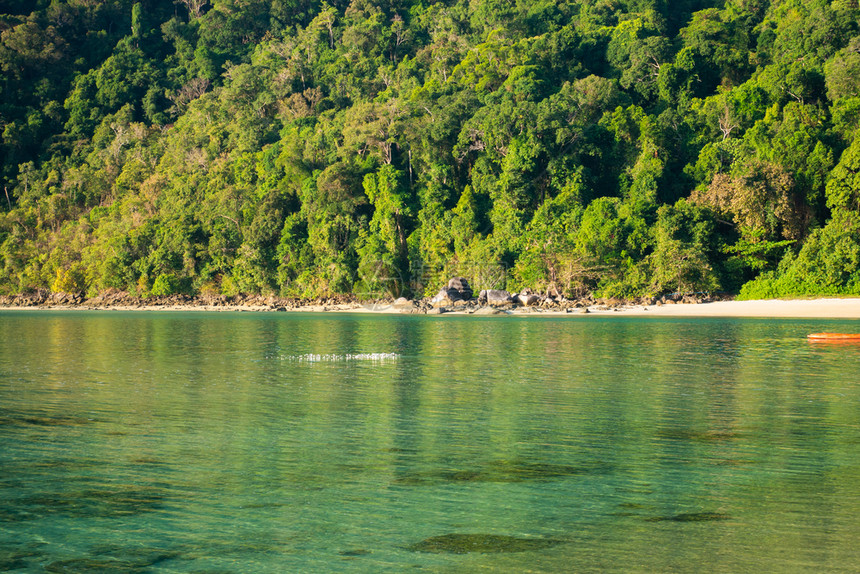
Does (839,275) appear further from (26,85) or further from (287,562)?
(26,85)

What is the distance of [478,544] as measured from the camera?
5.96 m

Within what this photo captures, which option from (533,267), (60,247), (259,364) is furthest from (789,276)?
(60,247)

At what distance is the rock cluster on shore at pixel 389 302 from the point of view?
46250mm

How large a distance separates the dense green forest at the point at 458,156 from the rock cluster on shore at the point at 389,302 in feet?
2.97

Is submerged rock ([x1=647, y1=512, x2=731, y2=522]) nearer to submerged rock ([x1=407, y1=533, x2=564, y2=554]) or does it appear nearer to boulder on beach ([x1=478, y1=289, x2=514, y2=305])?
submerged rock ([x1=407, y1=533, x2=564, y2=554])

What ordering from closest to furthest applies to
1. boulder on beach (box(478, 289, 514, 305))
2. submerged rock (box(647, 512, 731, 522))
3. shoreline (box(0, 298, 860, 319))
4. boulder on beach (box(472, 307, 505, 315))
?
submerged rock (box(647, 512, 731, 522)) → shoreline (box(0, 298, 860, 319)) → boulder on beach (box(472, 307, 505, 315)) → boulder on beach (box(478, 289, 514, 305))

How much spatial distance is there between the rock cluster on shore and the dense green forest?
0.90 metres

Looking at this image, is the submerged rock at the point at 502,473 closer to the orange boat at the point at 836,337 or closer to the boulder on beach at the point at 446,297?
the orange boat at the point at 836,337

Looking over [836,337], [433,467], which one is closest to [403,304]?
[836,337]

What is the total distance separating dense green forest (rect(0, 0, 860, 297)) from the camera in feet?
152

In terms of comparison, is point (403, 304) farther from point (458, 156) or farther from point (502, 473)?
point (502, 473)

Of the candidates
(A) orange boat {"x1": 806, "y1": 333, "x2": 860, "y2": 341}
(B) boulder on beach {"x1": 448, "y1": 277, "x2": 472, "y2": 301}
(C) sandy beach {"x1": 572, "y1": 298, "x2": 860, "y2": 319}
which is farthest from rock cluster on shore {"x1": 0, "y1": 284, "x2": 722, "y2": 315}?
(A) orange boat {"x1": 806, "y1": 333, "x2": 860, "y2": 341}

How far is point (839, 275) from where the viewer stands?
40562mm

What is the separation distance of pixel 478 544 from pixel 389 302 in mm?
48077
